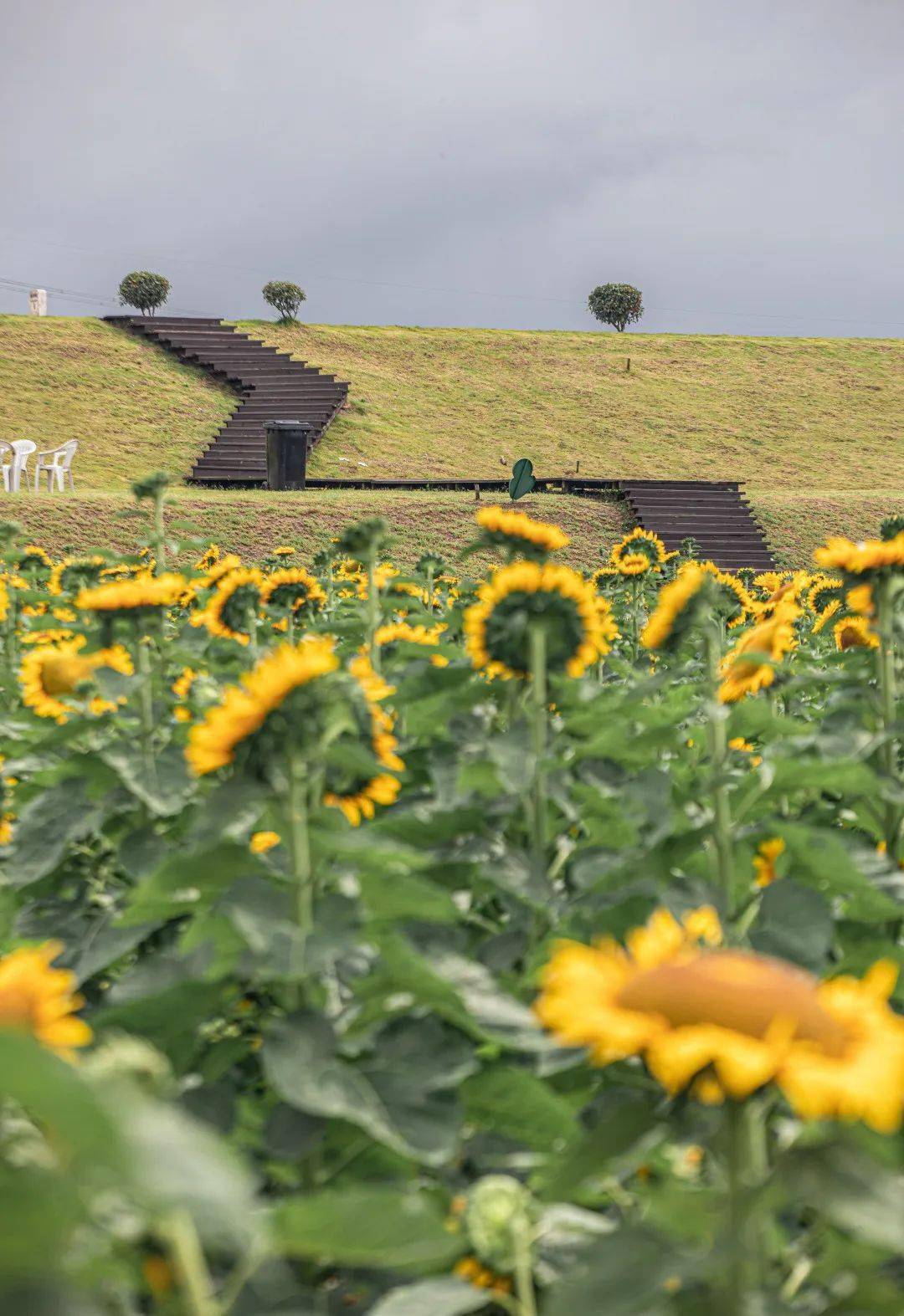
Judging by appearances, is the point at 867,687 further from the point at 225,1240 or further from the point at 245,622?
the point at 225,1240

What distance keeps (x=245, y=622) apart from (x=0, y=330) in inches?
1130

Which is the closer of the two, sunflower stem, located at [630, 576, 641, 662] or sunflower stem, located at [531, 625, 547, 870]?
sunflower stem, located at [531, 625, 547, 870]

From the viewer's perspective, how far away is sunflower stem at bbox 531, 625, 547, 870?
1.44 m

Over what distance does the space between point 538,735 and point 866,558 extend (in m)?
0.63

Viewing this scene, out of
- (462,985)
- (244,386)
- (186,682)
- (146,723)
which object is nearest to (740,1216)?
(462,985)

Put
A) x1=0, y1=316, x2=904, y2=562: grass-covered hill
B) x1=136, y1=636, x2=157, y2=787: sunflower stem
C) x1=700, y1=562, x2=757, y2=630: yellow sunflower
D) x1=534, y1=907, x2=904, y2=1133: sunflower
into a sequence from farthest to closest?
x1=0, y1=316, x2=904, y2=562: grass-covered hill → x1=700, y1=562, x2=757, y2=630: yellow sunflower → x1=136, y1=636, x2=157, y2=787: sunflower stem → x1=534, y1=907, x2=904, y2=1133: sunflower

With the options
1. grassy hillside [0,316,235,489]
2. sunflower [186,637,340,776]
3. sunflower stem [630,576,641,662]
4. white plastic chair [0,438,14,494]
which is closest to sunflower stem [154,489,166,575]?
sunflower stem [630,576,641,662]

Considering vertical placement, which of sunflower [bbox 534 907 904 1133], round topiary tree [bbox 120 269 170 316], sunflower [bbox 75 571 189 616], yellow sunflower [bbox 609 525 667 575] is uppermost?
round topiary tree [bbox 120 269 170 316]

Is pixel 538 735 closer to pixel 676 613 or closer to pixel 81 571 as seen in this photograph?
pixel 676 613

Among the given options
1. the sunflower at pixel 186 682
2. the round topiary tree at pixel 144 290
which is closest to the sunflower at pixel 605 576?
the sunflower at pixel 186 682

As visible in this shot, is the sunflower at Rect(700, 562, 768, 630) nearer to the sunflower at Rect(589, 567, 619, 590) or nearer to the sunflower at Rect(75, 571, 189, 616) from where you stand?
the sunflower at Rect(589, 567, 619, 590)

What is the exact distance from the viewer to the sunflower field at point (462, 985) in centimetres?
63

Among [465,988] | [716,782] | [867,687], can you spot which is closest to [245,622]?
[867,687]

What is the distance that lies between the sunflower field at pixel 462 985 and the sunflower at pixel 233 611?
321 millimetres
